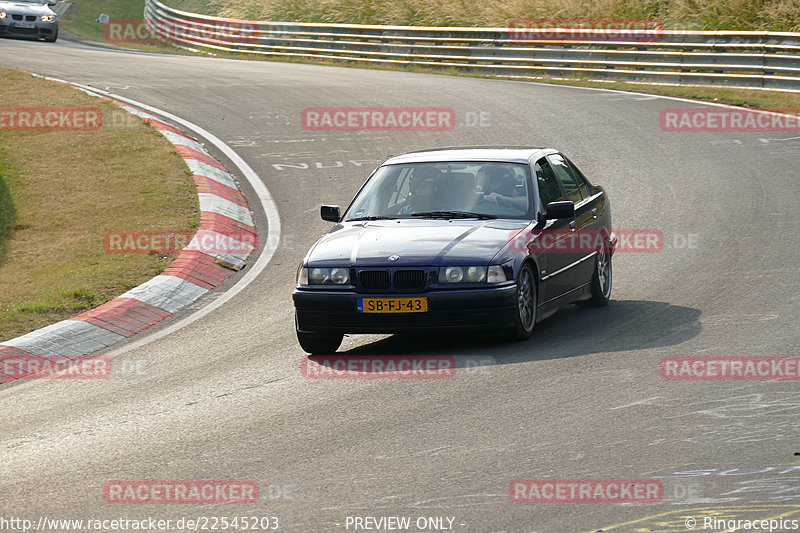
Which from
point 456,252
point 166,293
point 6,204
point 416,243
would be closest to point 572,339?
point 456,252

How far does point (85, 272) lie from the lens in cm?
1202

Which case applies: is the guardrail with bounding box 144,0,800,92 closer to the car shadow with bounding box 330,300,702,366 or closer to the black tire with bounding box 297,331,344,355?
the car shadow with bounding box 330,300,702,366

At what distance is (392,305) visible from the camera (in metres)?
8.40

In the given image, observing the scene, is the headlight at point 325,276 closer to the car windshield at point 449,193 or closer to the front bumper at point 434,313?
the front bumper at point 434,313

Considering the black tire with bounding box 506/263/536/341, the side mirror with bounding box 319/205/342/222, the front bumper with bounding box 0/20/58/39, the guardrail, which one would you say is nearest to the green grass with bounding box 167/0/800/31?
the guardrail

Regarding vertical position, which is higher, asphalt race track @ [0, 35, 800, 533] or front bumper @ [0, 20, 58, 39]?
asphalt race track @ [0, 35, 800, 533]

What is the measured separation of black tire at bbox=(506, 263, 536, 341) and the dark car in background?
28899 mm

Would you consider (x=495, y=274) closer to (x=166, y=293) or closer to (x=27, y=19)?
(x=166, y=293)

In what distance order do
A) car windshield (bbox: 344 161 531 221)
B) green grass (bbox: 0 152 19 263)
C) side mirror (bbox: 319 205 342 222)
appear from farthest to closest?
green grass (bbox: 0 152 19 263)
side mirror (bbox: 319 205 342 222)
car windshield (bbox: 344 161 531 221)

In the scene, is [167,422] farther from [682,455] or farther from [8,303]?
[8,303]

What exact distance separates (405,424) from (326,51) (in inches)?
1073

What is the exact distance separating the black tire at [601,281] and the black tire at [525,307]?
4.98 ft

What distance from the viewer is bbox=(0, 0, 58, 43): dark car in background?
34250mm

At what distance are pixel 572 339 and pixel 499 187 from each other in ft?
4.83
